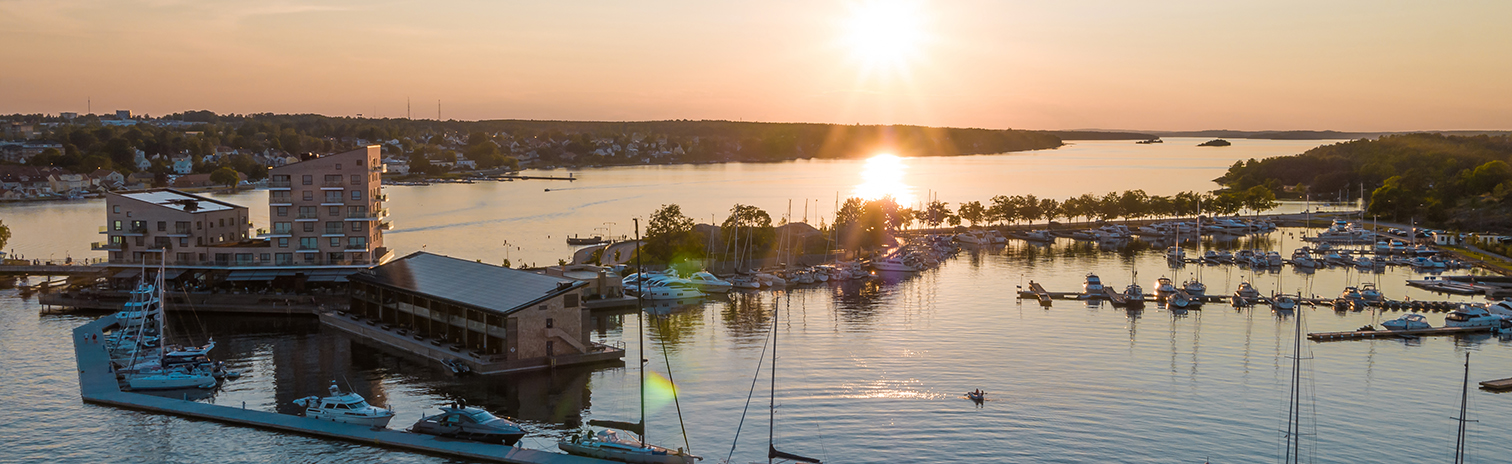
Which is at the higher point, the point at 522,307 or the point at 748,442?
the point at 522,307

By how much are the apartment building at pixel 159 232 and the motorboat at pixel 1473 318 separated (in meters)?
42.7

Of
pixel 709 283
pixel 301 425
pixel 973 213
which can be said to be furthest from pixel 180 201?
pixel 973 213

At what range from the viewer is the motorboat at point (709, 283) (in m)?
44.2

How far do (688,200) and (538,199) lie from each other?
1400 centimetres

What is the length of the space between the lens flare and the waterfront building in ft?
188

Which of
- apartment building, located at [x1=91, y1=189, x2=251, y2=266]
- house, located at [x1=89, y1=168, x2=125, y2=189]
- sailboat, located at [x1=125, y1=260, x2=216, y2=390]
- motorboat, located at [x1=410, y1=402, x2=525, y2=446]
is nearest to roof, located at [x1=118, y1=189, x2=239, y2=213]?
apartment building, located at [x1=91, y1=189, x2=251, y2=266]

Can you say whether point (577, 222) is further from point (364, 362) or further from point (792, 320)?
point (364, 362)

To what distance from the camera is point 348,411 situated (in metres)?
23.1

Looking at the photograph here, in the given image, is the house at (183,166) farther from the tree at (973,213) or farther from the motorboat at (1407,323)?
the motorboat at (1407,323)

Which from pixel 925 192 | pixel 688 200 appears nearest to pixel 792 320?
pixel 688 200

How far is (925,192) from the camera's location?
114938 mm

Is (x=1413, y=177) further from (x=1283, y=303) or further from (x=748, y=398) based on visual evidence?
(x=748, y=398)

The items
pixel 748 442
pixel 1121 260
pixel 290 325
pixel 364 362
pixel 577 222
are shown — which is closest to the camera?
pixel 748 442

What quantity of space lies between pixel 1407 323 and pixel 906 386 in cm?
1929
